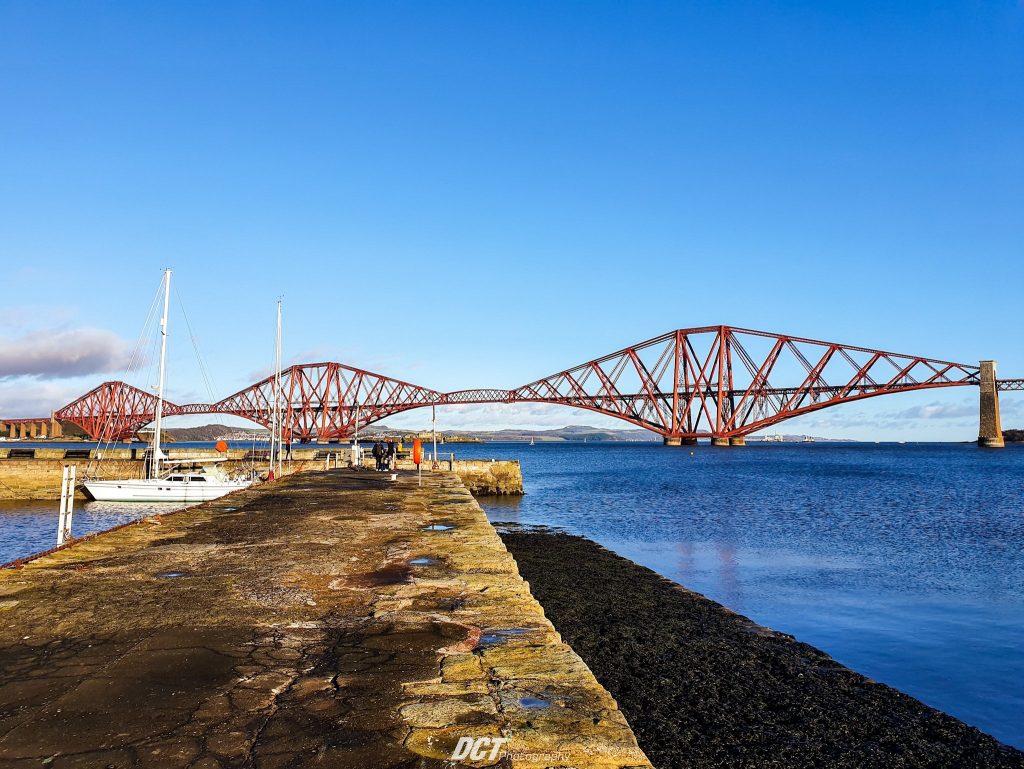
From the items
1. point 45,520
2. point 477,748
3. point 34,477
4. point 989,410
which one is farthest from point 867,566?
point 989,410

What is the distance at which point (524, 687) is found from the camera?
15.0 feet

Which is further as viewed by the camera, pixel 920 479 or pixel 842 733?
pixel 920 479

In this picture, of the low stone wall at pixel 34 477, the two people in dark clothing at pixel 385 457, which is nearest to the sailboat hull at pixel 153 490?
the low stone wall at pixel 34 477

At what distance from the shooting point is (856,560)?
20203mm

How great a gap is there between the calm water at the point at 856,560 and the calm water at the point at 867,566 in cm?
4

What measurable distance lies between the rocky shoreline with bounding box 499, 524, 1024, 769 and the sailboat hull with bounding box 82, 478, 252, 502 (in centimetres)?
2244

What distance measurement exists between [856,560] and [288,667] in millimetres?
19152

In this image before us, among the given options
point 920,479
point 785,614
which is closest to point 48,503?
point 785,614

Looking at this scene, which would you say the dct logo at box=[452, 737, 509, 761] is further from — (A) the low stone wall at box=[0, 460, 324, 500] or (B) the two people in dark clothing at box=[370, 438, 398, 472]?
Answer: (A) the low stone wall at box=[0, 460, 324, 500]

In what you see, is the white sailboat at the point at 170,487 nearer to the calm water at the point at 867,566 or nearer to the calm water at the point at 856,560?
the calm water at the point at 856,560

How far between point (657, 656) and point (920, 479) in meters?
60.6

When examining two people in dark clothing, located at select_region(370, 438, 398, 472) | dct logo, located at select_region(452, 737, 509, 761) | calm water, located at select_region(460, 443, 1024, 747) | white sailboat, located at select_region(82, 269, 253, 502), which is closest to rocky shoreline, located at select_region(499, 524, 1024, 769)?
calm water, located at select_region(460, 443, 1024, 747)

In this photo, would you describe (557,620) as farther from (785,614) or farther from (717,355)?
(717,355)

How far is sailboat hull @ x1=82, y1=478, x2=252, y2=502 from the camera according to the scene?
3084cm
